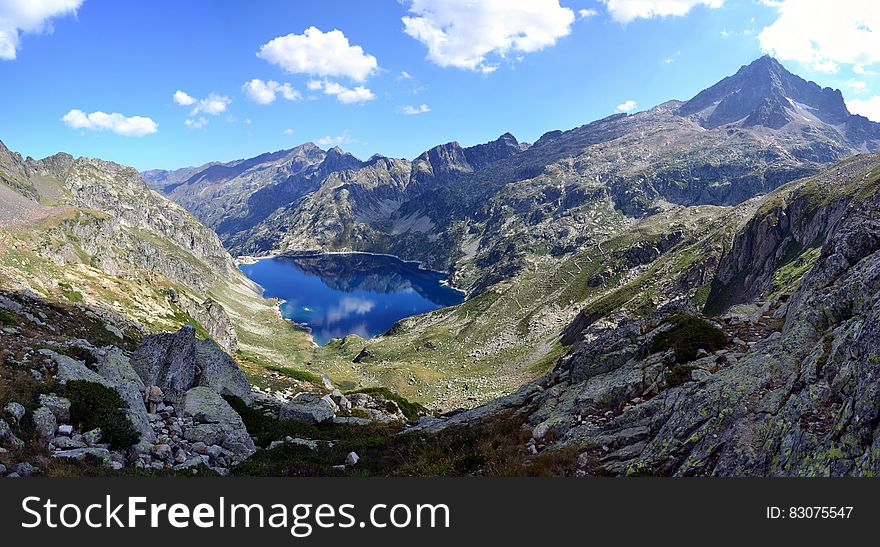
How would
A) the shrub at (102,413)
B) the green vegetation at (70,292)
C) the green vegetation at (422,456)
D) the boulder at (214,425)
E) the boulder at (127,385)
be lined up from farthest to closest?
1. the green vegetation at (70,292)
2. the boulder at (214,425)
3. the boulder at (127,385)
4. the shrub at (102,413)
5. the green vegetation at (422,456)

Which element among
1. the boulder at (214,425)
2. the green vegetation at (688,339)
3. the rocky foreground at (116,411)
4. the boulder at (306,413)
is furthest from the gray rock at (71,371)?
the green vegetation at (688,339)

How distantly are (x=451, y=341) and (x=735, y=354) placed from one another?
157 metres

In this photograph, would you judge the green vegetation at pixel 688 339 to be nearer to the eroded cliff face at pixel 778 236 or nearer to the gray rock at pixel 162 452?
the gray rock at pixel 162 452

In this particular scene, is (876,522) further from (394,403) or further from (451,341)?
(451,341)

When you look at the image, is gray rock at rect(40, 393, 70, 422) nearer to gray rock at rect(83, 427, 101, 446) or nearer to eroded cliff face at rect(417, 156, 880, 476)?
gray rock at rect(83, 427, 101, 446)

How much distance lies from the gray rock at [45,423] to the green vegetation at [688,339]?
29.0m

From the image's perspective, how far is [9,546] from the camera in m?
9.87

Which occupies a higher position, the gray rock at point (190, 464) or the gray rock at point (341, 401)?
the gray rock at point (190, 464)

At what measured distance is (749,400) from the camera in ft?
49.7

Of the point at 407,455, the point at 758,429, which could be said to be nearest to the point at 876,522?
the point at 758,429

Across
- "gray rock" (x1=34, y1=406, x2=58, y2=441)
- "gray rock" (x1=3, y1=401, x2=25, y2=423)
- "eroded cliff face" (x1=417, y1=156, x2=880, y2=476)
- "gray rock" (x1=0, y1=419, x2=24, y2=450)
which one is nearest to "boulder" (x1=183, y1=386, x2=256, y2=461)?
"gray rock" (x1=34, y1=406, x2=58, y2=441)

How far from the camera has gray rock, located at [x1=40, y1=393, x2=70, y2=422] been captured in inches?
664

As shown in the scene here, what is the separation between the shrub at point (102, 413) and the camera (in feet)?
56.4

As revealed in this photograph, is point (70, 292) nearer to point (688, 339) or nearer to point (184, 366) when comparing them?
point (184, 366)
